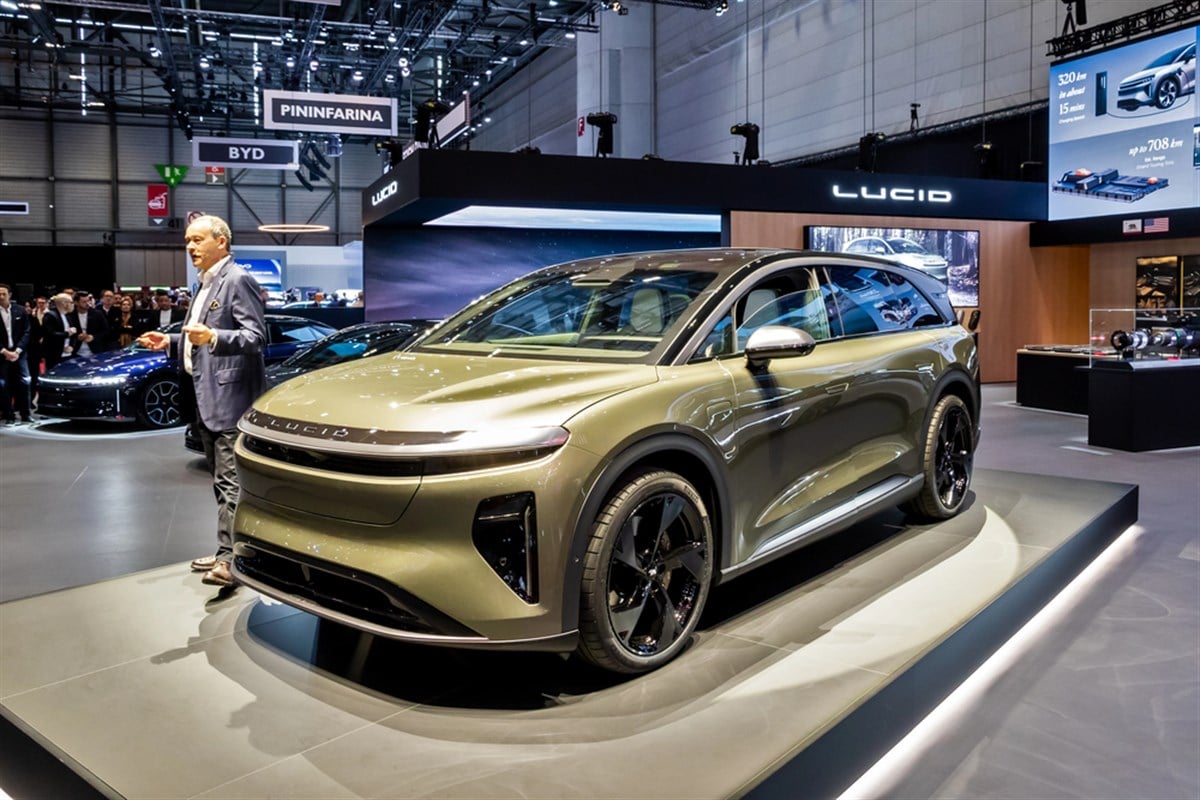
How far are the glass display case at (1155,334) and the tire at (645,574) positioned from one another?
664 cm

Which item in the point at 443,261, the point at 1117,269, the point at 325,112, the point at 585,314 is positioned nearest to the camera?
the point at 585,314

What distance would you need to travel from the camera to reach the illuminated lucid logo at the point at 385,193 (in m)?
11.2

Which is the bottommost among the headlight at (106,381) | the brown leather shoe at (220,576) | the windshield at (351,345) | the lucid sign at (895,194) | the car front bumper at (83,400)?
the brown leather shoe at (220,576)

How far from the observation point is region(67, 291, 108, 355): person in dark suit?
38.5 feet

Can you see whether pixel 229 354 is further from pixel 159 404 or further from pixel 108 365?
pixel 108 365

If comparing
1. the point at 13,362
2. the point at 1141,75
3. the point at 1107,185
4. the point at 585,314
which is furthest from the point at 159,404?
the point at 1141,75

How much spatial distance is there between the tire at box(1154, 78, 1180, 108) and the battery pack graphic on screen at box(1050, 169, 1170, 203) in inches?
37.3

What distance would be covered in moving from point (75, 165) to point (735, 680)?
34239 millimetres

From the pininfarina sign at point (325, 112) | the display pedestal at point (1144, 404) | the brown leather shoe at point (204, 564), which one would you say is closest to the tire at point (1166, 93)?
the display pedestal at point (1144, 404)

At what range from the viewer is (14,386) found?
10.3 meters

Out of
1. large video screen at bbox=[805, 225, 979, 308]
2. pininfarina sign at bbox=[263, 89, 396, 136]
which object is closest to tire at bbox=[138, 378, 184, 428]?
pininfarina sign at bbox=[263, 89, 396, 136]

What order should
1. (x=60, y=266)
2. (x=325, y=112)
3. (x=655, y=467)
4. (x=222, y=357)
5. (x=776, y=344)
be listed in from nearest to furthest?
(x=655, y=467), (x=776, y=344), (x=222, y=357), (x=325, y=112), (x=60, y=266)

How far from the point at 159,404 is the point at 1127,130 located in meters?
12.5

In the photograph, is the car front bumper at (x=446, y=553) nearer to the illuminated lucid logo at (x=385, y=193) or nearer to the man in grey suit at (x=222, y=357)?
the man in grey suit at (x=222, y=357)
